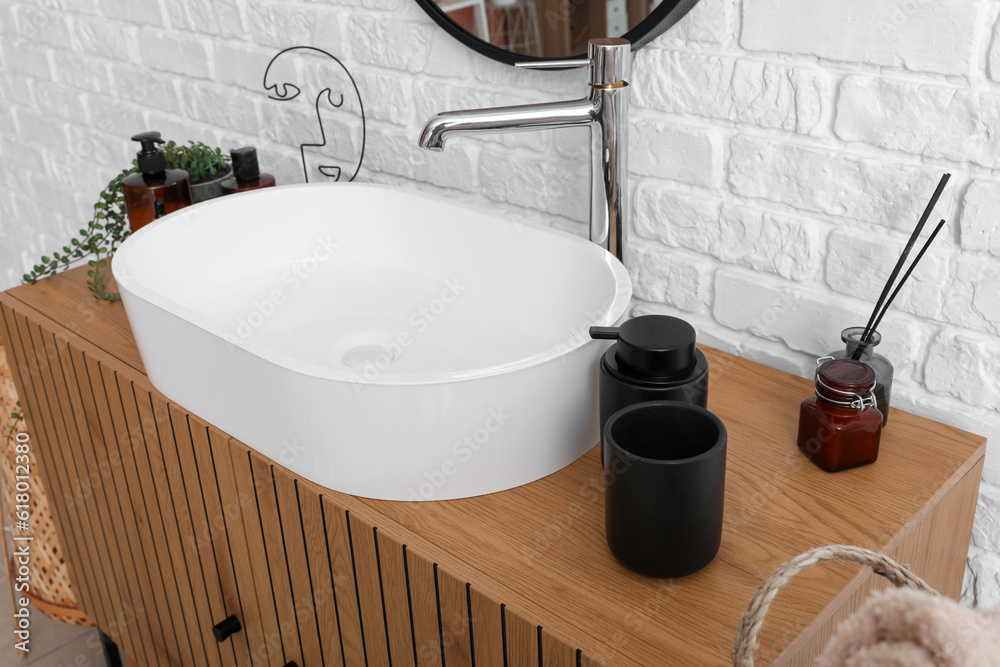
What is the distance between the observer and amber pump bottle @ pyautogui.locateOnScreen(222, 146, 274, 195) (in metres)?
1.34

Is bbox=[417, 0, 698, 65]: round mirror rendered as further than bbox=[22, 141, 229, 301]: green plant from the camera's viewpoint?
No

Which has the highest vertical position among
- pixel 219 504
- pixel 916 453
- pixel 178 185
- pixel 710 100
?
pixel 710 100

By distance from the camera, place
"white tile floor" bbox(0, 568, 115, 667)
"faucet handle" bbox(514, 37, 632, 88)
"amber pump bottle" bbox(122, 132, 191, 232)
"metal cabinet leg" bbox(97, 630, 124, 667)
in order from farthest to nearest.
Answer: "white tile floor" bbox(0, 568, 115, 667), "metal cabinet leg" bbox(97, 630, 124, 667), "amber pump bottle" bbox(122, 132, 191, 232), "faucet handle" bbox(514, 37, 632, 88)

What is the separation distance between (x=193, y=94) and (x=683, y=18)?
102cm

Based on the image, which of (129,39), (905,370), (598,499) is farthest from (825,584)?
(129,39)

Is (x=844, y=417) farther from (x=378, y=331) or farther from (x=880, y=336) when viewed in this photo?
(x=378, y=331)

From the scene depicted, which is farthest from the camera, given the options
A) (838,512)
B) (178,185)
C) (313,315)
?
(178,185)

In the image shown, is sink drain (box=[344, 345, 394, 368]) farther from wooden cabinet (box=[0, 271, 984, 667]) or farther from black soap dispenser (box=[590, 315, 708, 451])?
black soap dispenser (box=[590, 315, 708, 451])

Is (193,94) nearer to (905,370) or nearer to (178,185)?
(178,185)

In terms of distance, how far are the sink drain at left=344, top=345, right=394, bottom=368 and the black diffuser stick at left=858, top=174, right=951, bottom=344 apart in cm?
52

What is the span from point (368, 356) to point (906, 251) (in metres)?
0.59

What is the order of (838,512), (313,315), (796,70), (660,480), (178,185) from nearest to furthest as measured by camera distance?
(660,480) → (838,512) → (796,70) → (313,315) → (178,185)

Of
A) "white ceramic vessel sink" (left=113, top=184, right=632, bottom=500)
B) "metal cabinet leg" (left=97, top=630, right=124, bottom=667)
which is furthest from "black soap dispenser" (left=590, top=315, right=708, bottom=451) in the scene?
"metal cabinet leg" (left=97, top=630, right=124, bottom=667)

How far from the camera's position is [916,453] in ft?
2.84
